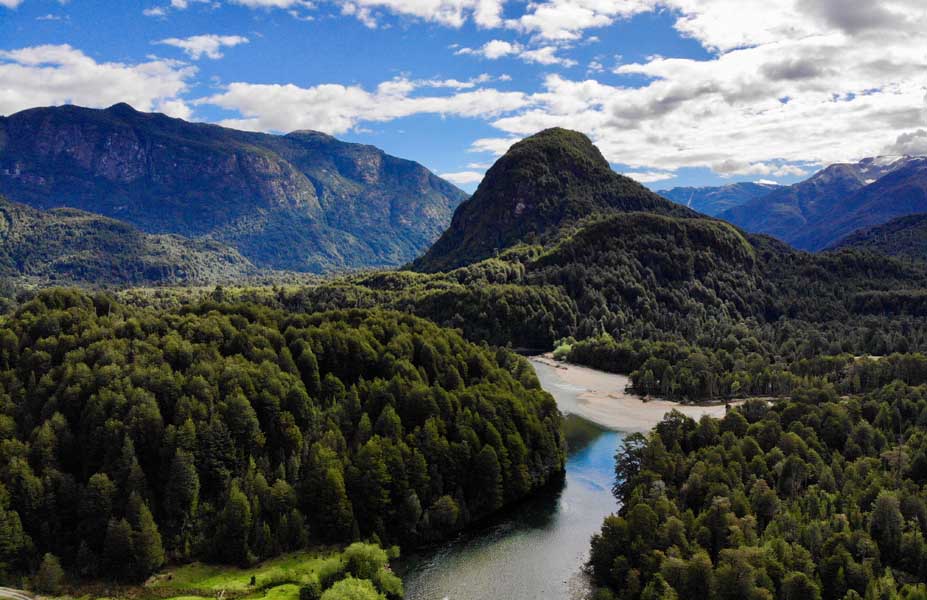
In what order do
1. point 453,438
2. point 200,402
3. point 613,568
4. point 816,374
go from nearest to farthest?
1. point 613,568
2. point 200,402
3. point 453,438
4. point 816,374

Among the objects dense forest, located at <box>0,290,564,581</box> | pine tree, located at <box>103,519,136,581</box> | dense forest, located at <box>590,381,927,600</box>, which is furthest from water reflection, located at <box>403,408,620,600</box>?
pine tree, located at <box>103,519,136,581</box>

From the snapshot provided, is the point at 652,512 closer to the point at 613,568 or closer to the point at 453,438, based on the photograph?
the point at 613,568

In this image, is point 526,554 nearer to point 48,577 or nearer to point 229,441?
point 229,441

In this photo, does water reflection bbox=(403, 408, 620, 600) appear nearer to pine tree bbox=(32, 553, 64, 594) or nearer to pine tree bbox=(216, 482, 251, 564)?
pine tree bbox=(216, 482, 251, 564)

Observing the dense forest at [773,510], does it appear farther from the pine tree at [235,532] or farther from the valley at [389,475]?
the pine tree at [235,532]

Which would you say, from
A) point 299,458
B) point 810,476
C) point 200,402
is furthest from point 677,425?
point 200,402

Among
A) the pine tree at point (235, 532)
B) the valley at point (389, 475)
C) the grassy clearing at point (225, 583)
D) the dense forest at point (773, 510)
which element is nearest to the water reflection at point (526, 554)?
the valley at point (389, 475)
